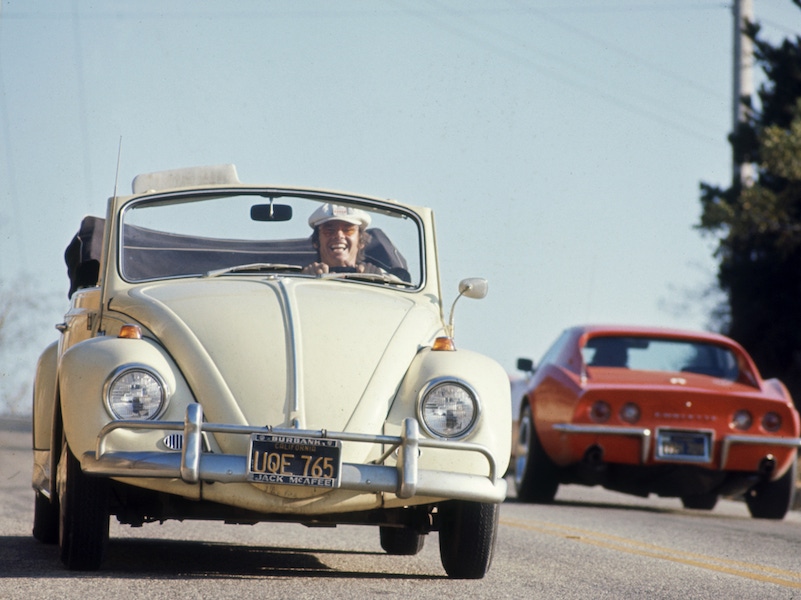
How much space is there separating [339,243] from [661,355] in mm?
5166

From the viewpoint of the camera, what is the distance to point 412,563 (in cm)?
711

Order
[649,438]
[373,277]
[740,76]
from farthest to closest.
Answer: [740,76] < [649,438] < [373,277]

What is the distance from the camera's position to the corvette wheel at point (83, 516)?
5755 mm

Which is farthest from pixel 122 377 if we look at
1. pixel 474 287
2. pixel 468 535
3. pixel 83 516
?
pixel 474 287

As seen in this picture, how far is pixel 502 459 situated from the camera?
5.94 metres

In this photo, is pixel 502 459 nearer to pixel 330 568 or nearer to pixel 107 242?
pixel 330 568

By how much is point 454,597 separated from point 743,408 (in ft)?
21.0

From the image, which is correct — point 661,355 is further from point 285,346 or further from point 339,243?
point 285,346

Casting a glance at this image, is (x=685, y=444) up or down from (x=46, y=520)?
up

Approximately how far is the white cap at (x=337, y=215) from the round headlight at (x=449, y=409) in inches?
70.5

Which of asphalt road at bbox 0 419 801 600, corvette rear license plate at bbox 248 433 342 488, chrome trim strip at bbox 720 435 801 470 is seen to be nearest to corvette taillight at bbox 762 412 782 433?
chrome trim strip at bbox 720 435 801 470

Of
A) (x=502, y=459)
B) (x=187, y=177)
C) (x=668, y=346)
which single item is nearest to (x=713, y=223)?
(x=668, y=346)

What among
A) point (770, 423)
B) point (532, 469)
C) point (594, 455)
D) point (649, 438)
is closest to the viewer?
point (649, 438)

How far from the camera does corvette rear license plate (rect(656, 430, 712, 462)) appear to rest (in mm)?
11273
